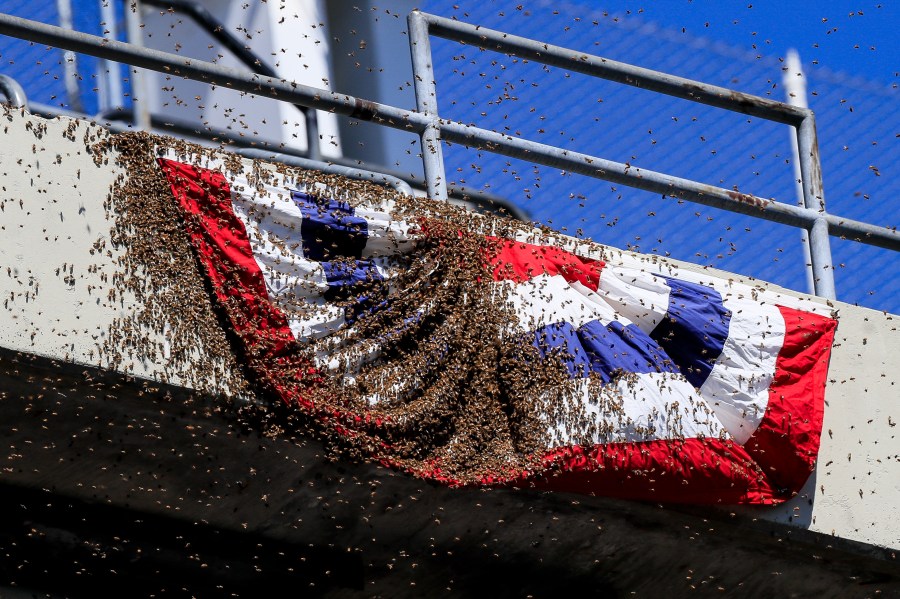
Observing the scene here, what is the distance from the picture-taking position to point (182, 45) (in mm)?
8992

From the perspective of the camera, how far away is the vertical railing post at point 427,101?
7246 millimetres

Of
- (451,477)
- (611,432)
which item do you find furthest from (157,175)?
(611,432)

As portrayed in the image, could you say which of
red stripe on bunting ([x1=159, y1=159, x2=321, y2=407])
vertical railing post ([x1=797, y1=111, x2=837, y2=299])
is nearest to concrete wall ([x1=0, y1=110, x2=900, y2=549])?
red stripe on bunting ([x1=159, y1=159, x2=321, y2=407])

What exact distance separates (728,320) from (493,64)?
167 centimetres

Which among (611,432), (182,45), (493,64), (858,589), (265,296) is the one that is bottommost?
(858,589)

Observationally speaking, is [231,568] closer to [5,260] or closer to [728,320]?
[5,260]

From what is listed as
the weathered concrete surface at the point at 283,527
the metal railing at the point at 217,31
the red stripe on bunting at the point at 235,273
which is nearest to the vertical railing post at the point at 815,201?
the weathered concrete surface at the point at 283,527

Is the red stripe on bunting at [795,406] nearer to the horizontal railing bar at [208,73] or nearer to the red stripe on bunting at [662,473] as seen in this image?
the red stripe on bunting at [662,473]

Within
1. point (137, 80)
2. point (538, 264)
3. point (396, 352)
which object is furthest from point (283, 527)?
point (137, 80)

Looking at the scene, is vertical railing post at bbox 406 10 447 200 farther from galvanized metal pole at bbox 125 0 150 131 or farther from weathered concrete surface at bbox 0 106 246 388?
weathered concrete surface at bbox 0 106 246 388

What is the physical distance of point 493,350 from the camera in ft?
22.2

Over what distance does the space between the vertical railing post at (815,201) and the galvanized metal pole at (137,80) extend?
332cm

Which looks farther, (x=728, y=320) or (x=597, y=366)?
(x=728, y=320)

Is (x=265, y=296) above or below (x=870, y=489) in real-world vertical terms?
above
